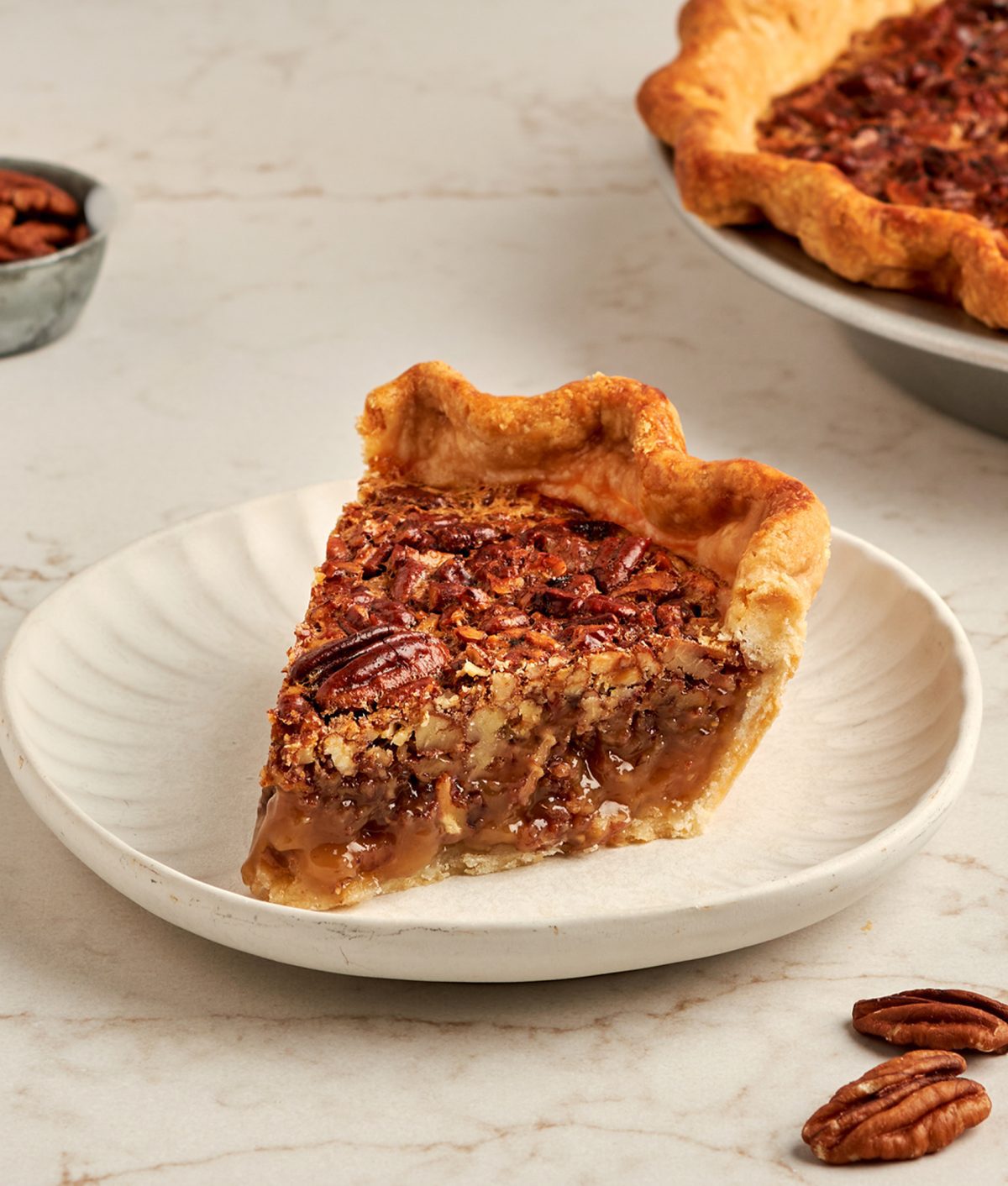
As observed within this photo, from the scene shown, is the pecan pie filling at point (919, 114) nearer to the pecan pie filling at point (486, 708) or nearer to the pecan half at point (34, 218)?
the pecan pie filling at point (486, 708)

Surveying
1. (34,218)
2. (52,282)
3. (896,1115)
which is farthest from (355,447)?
(896,1115)

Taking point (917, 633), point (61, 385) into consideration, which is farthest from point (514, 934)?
point (61, 385)

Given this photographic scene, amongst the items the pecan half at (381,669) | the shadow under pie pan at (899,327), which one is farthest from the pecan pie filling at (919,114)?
the pecan half at (381,669)

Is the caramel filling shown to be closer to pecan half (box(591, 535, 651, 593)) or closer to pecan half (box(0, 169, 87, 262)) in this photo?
pecan half (box(591, 535, 651, 593))

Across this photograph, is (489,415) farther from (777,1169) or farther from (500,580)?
(777,1169)

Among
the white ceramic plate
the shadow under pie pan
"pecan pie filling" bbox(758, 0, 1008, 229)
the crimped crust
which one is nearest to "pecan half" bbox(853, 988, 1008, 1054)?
the white ceramic plate

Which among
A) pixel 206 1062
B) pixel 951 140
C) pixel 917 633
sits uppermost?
pixel 951 140

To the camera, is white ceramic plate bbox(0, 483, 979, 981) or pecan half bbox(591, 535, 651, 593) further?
pecan half bbox(591, 535, 651, 593)

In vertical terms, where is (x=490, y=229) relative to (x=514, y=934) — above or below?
below
